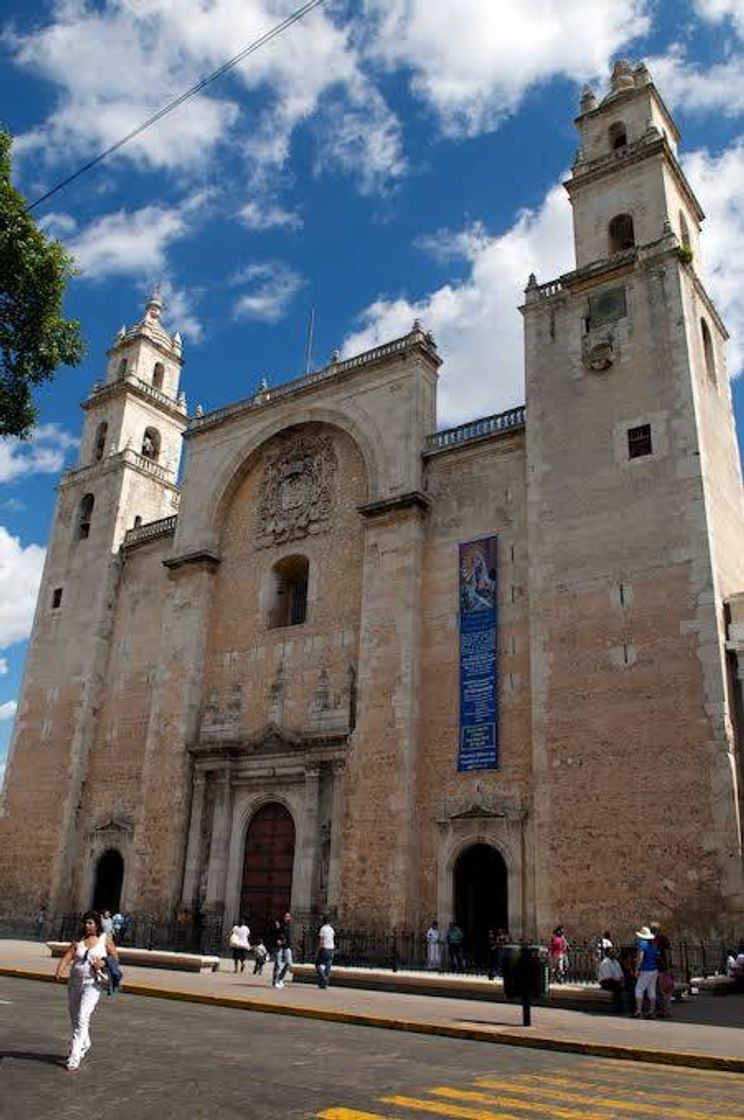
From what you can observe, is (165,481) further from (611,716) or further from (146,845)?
(611,716)

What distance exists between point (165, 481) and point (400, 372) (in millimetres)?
12096

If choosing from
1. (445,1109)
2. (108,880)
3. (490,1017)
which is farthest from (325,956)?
(108,880)

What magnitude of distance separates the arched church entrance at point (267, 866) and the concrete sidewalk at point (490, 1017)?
6069 millimetres

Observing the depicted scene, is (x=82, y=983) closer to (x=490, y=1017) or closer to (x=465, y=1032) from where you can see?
(x=465, y=1032)

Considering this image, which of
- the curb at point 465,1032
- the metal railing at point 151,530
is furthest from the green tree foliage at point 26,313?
the metal railing at point 151,530

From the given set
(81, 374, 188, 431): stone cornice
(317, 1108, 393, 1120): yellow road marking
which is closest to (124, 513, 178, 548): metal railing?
(81, 374, 188, 431): stone cornice

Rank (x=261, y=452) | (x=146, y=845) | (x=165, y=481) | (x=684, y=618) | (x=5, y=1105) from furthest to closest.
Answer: (x=165, y=481) < (x=261, y=452) < (x=146, y=845) < (x=684, y=618) < (x=5, y=1105)

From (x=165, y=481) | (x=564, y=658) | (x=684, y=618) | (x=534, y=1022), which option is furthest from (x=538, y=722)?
(x=165, y=481)

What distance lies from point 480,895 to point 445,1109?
15056 millimetres

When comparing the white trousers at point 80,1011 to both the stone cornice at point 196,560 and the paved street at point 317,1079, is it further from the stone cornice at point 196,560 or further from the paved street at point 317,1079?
the stone cornice at point 196,560

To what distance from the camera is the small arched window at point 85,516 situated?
32562 mm

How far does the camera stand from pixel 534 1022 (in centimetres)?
1080

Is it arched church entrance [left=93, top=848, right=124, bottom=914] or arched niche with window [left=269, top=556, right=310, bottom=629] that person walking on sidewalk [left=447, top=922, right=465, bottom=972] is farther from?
arched church entrance [left=93, top=848, right=124, bottom=914]

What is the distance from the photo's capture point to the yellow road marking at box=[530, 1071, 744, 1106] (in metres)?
6.46
